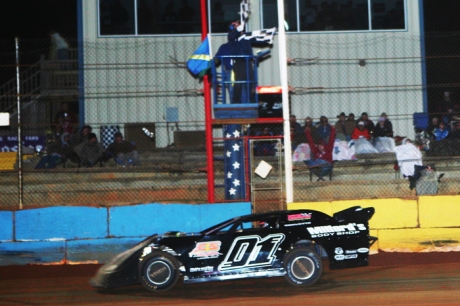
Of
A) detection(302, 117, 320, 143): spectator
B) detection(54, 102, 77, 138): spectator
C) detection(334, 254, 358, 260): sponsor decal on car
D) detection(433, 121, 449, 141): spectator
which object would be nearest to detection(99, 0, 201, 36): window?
detection(54, 102, 77, 138): spectator

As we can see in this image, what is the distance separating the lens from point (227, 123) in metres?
13.2

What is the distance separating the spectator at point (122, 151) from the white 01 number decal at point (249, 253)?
532cm

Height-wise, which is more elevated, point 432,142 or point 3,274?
point 432,142

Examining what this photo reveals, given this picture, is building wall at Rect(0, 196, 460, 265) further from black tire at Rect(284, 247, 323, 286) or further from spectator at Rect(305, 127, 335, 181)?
black tire at Rect(284, 247, 323, 286)

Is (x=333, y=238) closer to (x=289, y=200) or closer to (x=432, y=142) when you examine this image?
(x=289, y=200)

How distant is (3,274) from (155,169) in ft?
10.8

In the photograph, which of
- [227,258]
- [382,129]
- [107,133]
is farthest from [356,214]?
[107,133]

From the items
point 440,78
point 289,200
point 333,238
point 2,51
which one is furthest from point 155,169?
point 440,78

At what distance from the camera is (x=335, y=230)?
9.59 metres

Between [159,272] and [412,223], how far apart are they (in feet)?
16.2

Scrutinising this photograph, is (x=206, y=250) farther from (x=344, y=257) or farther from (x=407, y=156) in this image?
(x=407, y=156)

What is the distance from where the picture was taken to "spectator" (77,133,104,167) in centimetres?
1365

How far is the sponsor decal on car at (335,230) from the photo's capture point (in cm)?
955

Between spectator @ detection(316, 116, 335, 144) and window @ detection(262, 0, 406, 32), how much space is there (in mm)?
4564
